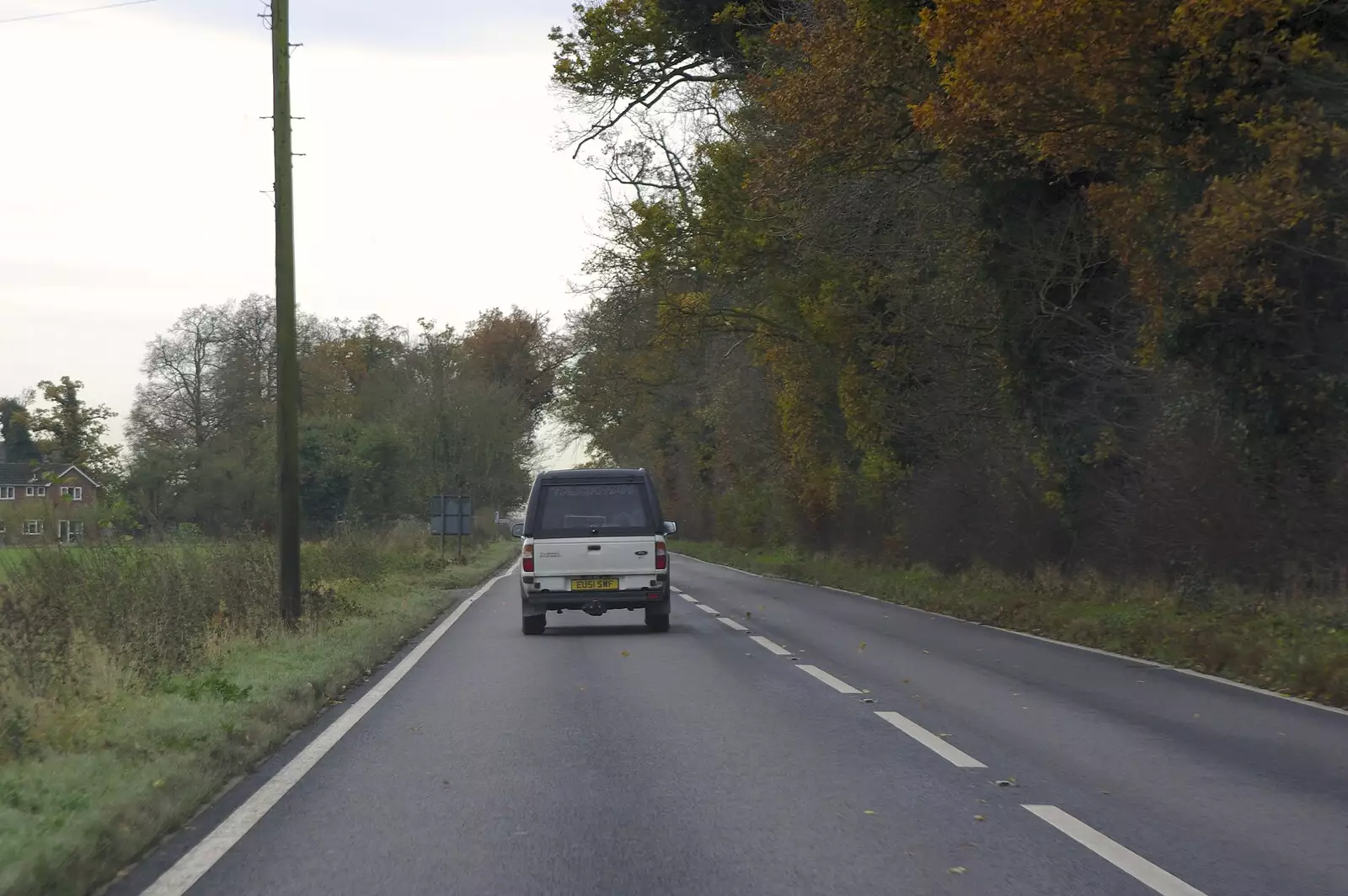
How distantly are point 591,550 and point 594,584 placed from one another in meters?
0.43

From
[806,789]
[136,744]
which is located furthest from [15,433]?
[806,789]

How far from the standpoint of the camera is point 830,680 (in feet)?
43.1

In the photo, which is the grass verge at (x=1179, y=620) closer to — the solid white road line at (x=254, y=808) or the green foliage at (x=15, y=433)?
the solid white road line at (x=254, y=808)

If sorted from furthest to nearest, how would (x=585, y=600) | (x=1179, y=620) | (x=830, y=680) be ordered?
(x=585, y=600)
(x=1179, y=620)
(x=830, y=680)

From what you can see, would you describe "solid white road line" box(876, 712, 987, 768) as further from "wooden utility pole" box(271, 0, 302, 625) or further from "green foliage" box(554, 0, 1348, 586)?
"wooden utility pole" box(271, 0, 302, 625)

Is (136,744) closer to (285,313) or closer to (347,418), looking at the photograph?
(285,313)

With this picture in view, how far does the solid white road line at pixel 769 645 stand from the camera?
623 inches

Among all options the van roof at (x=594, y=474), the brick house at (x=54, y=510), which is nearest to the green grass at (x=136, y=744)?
the brick house at (x=54, y=510)

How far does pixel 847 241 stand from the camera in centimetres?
2603

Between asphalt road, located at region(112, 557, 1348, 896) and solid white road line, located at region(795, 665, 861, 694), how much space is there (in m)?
0.09

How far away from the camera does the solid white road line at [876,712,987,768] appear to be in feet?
28.6

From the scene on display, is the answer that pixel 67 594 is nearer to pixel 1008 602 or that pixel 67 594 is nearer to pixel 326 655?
pixel 326 655

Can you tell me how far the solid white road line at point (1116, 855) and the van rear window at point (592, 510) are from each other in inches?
478

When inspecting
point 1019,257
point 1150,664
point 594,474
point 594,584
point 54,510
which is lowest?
point 1150,664
